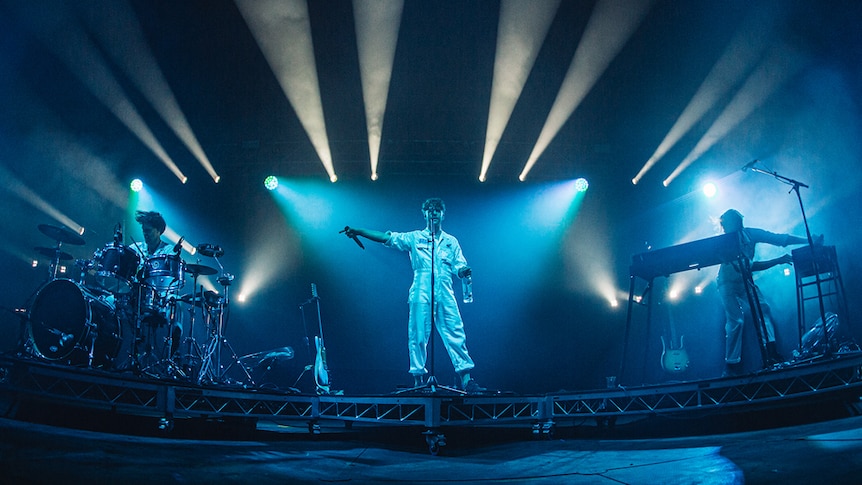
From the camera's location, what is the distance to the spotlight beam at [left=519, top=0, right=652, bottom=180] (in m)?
6.67

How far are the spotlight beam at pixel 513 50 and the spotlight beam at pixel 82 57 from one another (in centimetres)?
545

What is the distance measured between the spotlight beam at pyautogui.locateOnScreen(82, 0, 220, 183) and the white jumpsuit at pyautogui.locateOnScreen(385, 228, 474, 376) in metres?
4.41

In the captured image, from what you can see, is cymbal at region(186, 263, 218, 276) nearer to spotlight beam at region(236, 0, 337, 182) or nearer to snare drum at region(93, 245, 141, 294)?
snare drum at region(93, 245, 141, 294)

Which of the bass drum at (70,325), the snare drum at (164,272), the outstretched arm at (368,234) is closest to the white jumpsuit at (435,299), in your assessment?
the outstretched arm at (368,234)

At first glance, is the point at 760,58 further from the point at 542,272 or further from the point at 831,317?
the point at 542,272

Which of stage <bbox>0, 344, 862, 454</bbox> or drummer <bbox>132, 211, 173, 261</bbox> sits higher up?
drummer <bbox>132, 211, 173, 261</bbox>

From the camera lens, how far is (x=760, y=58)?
7.05m

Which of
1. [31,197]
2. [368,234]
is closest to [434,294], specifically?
[368,234]

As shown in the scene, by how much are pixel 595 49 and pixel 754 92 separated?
254 centimetres

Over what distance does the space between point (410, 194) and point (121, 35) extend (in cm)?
553

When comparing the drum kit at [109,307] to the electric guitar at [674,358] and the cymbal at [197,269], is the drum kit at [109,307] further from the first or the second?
the electric guitar at [674,358]

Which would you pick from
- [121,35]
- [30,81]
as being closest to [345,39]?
[121,35]

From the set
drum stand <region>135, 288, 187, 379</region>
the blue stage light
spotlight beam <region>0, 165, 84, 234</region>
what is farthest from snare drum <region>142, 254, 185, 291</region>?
the blue stage light

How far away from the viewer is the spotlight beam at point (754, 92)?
6984 mm
